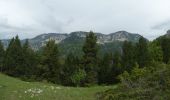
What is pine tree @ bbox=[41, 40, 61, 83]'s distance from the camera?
69.7 meters

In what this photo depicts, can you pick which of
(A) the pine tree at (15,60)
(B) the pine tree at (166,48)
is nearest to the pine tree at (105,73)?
(B) the pine tree at (166,48)

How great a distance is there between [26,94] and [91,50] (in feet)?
122

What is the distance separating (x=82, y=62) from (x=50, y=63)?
9.22m

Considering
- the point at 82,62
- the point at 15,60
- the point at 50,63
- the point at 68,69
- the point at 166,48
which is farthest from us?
the point at 68,69

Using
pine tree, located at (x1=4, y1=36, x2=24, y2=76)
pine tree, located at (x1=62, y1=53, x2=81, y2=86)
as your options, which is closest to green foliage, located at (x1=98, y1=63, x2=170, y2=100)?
pine tree, located at (x1=62, y1=53, x2=81, y2=86)

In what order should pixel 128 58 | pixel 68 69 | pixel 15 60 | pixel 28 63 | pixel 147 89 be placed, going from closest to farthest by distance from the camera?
pixel 147 89, pixel 128 58, pixel 15 60, pixel 68 69, pixel 28 63

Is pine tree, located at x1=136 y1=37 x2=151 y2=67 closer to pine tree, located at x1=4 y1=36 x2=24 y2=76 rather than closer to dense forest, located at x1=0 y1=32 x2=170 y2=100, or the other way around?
dense forest, located at x1=0 y1=32 x2=170 y2=100

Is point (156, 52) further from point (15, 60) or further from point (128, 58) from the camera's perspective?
point (15, 60)

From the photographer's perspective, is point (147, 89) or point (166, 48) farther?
point (166, 48)

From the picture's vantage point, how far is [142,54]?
7131cm

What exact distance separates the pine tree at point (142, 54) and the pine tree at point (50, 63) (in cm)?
1804

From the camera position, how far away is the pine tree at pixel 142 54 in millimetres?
70431

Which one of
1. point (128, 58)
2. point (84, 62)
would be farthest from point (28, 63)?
point (128, 58)

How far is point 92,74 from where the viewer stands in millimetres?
64188
